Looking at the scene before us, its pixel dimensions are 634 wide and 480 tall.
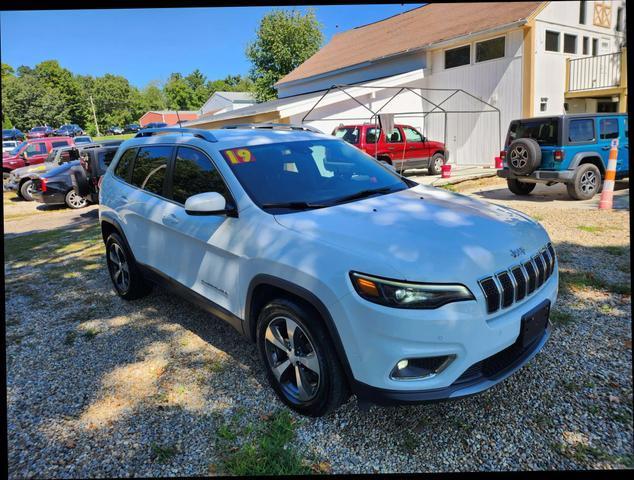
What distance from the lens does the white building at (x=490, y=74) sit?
15.5 m

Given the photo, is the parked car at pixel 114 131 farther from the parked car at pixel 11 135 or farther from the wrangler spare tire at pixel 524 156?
the wrangler spare tire at pixel 524 156

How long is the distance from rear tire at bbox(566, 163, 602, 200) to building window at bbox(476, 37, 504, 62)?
333 inches

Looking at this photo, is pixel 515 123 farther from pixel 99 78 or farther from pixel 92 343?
pixel 99 78

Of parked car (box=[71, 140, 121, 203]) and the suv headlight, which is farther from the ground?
parked car (box=[71, 140, 121, 203])

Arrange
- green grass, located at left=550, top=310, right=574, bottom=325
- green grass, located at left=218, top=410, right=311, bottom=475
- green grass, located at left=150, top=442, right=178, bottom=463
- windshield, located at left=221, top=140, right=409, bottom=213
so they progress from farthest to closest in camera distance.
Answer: green grass, located at left=550, top=310, right=574, bottom=325 < windshield, located at left=221, top=140, right=409, bottom=213 < green grass, located at left=150, top=442, right=178, bottom=463 < green grass, located at left=218, top=410, right=311, bottom=475

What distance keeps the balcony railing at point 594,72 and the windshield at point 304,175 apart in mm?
16198

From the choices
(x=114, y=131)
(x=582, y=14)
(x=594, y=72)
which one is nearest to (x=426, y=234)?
(x=594, y=72)

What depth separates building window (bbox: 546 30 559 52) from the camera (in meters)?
15.7

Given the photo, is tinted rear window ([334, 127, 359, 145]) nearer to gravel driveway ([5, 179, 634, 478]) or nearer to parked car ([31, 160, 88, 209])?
parked car ([31, 160, 88, 209])

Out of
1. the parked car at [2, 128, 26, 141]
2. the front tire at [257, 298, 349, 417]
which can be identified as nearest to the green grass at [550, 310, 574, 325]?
the front tire at [257, 298, 349, 417]

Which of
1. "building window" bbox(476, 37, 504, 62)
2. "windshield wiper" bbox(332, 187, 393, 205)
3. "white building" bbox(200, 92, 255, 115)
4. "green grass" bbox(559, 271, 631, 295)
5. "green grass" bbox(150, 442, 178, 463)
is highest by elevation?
"white building" bbox(200, 92, 255, 115)

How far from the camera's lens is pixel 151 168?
167 inches

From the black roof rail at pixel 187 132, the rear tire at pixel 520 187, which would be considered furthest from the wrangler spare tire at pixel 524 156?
Result: the black roof rail at pixel 187 132

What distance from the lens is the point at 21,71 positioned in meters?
58.5
